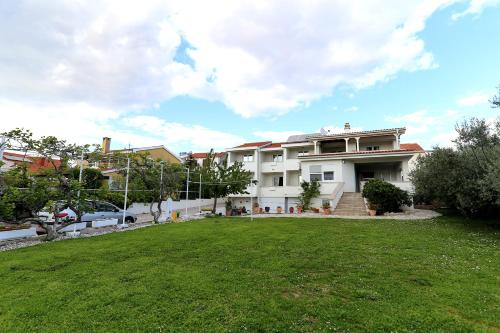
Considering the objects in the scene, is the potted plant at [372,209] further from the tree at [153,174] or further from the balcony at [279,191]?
the tree at [153,174]

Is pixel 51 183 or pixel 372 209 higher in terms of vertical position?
pixel 51 183

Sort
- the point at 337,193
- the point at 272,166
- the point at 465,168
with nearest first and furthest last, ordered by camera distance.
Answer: the point at 465,168, the point at 337,193, the point at 272,166

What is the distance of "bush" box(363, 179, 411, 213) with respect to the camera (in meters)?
19.4

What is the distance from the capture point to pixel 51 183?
1152 cm

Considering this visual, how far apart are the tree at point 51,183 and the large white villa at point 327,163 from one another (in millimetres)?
Result: 13639

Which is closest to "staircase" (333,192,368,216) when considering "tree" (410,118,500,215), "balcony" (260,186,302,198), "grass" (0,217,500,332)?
"tree" (410,118,500,215)

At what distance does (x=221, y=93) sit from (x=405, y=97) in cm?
1575

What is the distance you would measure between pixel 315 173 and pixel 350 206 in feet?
17.9

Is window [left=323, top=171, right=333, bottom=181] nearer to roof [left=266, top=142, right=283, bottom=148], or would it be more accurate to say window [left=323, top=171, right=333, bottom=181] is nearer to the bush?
the bush

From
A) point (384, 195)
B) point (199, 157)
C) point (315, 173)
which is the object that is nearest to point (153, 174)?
point (315, 173)

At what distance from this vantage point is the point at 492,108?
11430 millimetres

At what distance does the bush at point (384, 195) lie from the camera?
19406mm

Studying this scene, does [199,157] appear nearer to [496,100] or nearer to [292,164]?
[292,164]

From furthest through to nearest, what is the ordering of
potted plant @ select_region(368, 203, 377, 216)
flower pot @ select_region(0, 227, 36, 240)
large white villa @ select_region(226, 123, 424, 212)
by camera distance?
large white villa @ select_region(226, 123, 424, 212), potted plant @ select_region(368, 203, 377, 216), flower pot @ select_region(0, 227, 36, 240)
